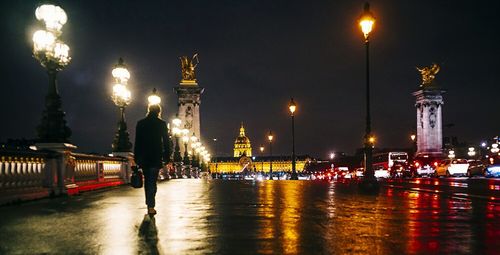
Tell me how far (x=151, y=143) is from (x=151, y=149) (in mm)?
127

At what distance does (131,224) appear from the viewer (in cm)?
911

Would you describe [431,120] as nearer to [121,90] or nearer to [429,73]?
[429,73]

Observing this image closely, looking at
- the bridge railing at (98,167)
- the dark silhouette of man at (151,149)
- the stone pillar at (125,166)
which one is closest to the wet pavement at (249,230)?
the dark silhouette of man at (151,149)

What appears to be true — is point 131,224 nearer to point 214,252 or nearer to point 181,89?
point 214,252

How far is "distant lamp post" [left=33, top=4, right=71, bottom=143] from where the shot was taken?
17359 mm

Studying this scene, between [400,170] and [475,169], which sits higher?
[475,169]

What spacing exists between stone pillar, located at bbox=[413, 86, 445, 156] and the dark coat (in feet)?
332

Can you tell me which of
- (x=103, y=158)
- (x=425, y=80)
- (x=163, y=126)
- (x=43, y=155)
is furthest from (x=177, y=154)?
(x=425, y=80)

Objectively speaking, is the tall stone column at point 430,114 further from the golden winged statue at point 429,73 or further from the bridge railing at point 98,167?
the bridge railing at point 98,167

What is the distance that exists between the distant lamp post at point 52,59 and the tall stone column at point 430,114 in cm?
9557

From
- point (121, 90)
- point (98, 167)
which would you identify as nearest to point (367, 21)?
point (121, 90)

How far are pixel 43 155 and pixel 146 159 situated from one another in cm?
681

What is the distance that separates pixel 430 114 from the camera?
351 ft

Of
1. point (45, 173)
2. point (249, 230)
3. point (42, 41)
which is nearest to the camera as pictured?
point (249, 230)
